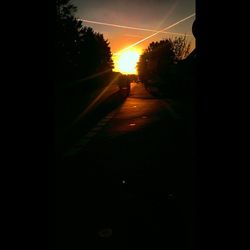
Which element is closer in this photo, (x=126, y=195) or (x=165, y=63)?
(x=126, y=195)

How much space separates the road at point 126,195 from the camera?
146 inches

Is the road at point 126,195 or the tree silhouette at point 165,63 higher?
the tree silhouette at point 165,63

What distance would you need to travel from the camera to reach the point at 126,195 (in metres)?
5.06

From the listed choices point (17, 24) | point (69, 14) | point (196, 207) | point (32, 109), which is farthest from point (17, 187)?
point (69, 14)

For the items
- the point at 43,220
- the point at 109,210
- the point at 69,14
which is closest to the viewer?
the point at 43,220

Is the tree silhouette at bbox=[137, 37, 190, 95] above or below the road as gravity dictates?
above

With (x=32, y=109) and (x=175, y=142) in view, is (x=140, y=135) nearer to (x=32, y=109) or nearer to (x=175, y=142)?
(x=175, y=142)

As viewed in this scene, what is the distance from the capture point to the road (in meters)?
3.71

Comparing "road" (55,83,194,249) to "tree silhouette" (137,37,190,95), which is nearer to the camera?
"road" (55,83,194,249)

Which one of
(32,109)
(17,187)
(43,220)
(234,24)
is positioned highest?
(234,24)

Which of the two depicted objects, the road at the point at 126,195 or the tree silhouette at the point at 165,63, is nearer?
the road at the point at 126,195

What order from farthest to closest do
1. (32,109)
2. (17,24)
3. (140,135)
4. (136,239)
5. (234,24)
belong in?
(140,135)
(136,239)
(32,109)
(17,24)
(234,24)

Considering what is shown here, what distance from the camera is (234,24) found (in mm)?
1921

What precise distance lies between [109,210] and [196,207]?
7.88 feet
